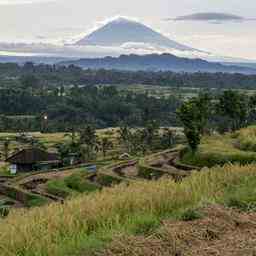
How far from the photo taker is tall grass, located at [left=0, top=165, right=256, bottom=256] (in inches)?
249

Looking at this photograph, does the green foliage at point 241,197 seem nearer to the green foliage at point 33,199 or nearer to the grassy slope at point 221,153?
the grassy slope at point 221,153

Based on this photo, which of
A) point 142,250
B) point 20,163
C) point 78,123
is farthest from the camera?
point 78,123

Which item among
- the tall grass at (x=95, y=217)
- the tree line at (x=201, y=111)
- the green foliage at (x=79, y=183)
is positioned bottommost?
the green foliage at (x=79, y=183)

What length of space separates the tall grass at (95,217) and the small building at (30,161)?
55.4 meters

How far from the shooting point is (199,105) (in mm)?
48156

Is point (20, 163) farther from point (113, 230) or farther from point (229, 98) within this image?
point (113, 230)

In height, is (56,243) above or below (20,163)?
above

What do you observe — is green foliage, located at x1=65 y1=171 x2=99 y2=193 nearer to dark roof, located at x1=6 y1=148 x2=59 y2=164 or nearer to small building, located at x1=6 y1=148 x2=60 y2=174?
small building, located at x1=6 y1=148 x2=60 y2=174

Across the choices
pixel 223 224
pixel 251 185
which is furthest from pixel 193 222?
pixel 251 185

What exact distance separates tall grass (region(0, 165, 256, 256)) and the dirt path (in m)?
0.35

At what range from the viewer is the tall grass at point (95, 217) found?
6324 mm

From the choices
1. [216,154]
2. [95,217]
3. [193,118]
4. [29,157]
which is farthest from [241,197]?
[29,157]

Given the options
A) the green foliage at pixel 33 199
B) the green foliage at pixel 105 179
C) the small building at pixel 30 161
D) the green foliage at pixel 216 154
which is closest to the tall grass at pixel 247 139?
the green foliage at pixel 216 154

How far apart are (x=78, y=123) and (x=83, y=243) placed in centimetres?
12082
